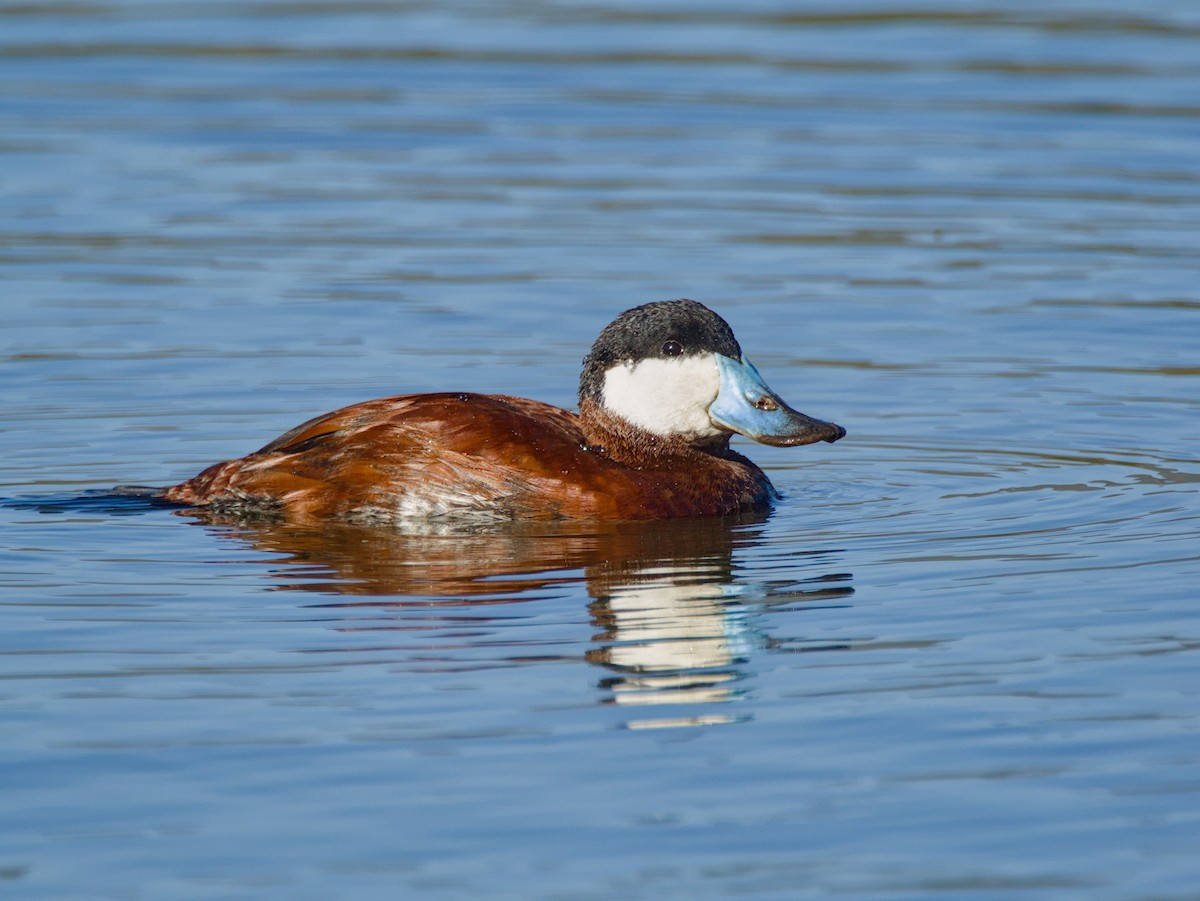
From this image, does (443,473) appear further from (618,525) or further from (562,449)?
(618,525)

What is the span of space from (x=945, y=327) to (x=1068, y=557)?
171 inches

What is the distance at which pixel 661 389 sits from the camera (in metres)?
8.24

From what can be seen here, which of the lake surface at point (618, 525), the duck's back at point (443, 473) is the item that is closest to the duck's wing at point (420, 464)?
the duck's back at point (443, 473)

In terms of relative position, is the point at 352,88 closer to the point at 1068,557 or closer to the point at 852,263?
the point at 852,263

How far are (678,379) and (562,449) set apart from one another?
1.89ft

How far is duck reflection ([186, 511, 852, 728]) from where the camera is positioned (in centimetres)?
615

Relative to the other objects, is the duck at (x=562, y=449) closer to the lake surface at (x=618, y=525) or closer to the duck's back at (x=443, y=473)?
the duck's back at (x=443, y=473)

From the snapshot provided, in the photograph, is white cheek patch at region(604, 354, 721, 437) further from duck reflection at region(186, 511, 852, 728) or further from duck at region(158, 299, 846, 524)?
duck reflection at region(186, 511, 852, 728)

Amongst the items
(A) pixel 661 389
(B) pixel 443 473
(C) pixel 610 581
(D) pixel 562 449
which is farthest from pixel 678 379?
(C) pixel 610 581

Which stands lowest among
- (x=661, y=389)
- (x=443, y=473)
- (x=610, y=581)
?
(x=610, y=581)

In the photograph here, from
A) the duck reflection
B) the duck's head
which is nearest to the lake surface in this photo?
the duck reflection

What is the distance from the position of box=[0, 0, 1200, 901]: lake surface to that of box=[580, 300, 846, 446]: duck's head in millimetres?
436

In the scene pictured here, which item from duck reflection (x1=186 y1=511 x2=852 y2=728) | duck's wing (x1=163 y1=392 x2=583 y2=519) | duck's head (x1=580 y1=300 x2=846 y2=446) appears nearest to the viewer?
duck reflection (x1=186 y1=511 x2=852 y2=728)

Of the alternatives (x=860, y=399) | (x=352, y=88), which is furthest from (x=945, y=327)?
(x=352, y=88)
